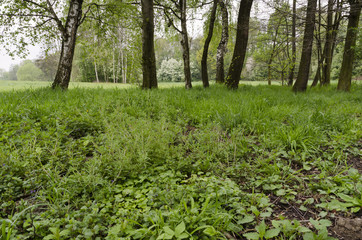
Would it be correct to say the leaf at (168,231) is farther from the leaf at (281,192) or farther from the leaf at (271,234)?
the leaf at (281,192)

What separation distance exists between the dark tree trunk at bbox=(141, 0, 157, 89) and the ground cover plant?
4.18m

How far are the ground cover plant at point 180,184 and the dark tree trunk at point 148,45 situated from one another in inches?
165

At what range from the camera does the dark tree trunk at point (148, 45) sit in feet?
23.5

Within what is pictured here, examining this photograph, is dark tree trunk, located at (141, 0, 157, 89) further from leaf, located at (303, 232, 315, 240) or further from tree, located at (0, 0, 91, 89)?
leaf, located at (303, 232, 315, 240)

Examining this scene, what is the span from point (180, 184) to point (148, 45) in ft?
20.9

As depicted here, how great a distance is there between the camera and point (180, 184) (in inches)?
87.8

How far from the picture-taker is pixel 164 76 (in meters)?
41.2

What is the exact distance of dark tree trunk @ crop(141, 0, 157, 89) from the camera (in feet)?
23.5

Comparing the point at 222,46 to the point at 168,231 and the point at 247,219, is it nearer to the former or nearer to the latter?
the point at 247,219

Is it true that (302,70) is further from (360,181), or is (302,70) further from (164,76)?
(164,76)

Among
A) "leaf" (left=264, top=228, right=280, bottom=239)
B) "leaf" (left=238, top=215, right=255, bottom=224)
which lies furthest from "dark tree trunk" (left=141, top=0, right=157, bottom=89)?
"leaf" (left=264, top=228, right=280, bottom=239)

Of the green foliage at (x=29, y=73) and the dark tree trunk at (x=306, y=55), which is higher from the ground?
the green foliage at (x=29, y=73)

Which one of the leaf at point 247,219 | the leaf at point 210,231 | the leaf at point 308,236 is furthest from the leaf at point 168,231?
the leaf at point 308,236

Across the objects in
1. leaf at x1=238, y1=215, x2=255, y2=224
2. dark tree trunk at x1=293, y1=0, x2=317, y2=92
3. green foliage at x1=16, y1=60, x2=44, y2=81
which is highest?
green foliage at x1=16, y1=60, x2=44, y2=81
